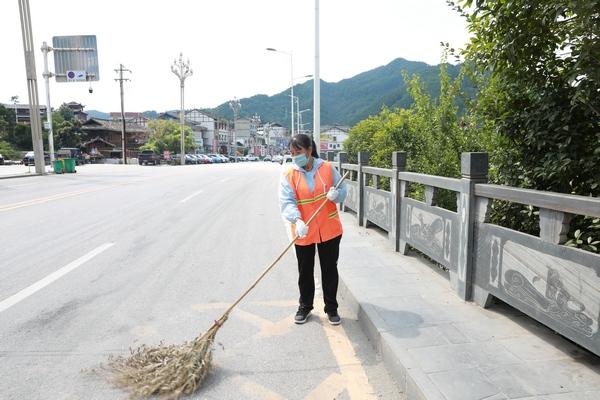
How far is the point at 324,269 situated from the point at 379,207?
11.4ft

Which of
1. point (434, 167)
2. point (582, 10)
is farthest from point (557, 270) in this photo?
point (434, 167)

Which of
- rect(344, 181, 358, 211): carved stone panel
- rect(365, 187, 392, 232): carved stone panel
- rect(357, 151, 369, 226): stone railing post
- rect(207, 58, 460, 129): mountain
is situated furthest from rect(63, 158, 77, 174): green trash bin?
rect(207, 58, 460, 129): mountain

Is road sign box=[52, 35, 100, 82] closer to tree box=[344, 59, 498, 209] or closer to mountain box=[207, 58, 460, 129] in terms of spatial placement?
tree box=[344, 59, 498, 209]

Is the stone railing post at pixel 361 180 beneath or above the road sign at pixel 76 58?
beneath

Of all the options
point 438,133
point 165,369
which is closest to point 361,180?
point 438,133

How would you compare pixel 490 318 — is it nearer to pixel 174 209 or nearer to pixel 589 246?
pixel 589 246

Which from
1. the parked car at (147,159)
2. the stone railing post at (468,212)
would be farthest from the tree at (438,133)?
the parked car at (147,159)

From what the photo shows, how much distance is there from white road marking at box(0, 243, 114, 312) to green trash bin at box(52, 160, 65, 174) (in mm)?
27525

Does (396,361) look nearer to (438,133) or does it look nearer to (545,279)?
(545,279)

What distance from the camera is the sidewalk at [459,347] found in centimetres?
284

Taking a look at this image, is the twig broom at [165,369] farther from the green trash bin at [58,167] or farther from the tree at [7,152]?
the tree at [7,152]

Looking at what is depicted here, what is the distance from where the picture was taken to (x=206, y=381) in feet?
10.8

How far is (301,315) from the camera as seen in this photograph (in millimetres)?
4410

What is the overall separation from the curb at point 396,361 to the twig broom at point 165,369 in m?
1.29
